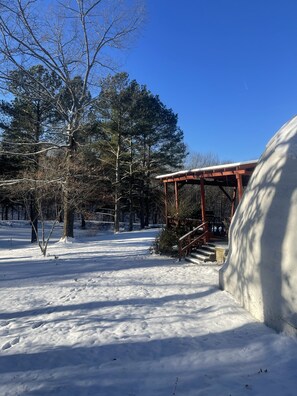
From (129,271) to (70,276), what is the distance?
1.71m

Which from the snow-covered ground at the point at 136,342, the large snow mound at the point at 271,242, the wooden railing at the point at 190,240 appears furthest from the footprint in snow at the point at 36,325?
the wooden railing at the point at 190,240

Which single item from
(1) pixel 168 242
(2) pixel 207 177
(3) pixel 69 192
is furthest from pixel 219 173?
(3) pixel 69 192

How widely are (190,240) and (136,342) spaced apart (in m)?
8.44

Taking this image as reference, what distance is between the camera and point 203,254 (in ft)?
38.7

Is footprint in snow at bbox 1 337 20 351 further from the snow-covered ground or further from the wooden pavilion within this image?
the wooden pavilion

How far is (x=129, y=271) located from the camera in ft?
32.5

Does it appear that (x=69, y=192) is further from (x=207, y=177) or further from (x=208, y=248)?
(x=208, y=248)

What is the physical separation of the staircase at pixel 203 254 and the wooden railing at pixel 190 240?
239mm

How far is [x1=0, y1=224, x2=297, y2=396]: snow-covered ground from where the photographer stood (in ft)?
11.4

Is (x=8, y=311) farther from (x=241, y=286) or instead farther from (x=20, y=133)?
(x=20, y=133)

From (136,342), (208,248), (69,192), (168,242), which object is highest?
(69,192)

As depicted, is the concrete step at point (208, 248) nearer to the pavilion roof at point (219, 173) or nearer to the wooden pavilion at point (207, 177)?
the wooden pavilion at point (207, 177)

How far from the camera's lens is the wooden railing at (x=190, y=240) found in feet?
40.3

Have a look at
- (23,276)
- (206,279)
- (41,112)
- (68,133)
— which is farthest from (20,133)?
(206,279)
